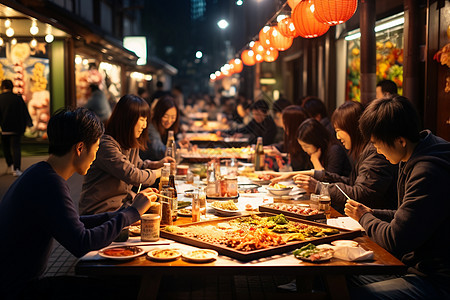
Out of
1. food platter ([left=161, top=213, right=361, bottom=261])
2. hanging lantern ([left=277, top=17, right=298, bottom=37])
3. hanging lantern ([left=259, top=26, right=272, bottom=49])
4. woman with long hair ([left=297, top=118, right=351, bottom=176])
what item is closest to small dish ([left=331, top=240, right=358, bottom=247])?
food platter ([left=161, top=213, right=361, bottom=261])

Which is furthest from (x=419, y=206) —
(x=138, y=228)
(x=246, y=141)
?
(x=246, y=141)

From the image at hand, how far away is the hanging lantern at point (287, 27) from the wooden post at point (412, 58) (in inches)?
67.0

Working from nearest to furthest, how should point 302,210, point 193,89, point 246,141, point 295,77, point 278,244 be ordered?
point 278,244, point 302,210, point 246,141, point 295,77, point 193,89

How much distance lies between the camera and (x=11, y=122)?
38.8 ft

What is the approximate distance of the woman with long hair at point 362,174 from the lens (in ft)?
15.3

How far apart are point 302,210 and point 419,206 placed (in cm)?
126

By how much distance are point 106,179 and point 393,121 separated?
2938 millimetres

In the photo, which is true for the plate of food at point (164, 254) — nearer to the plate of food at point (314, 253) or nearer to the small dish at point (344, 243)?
the plate of food at point (314, 253)

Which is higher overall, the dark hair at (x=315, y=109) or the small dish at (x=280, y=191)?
the dark hair at (x=315, y=109)

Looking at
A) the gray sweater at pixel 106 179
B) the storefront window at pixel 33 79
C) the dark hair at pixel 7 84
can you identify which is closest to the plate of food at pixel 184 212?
the gray sweater at pixel 106 179

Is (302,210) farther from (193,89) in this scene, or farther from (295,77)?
(193,89)

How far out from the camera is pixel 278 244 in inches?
128

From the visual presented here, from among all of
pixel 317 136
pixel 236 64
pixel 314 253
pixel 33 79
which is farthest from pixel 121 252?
pixel 236 64

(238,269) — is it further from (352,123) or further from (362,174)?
(352,123)
